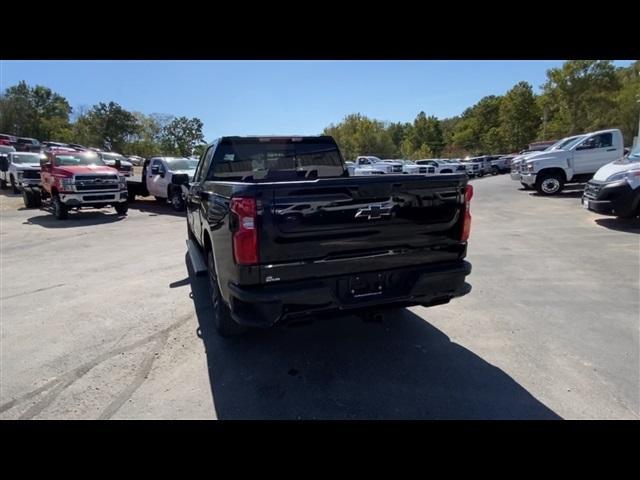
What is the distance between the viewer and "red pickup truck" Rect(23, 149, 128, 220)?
1178 cm

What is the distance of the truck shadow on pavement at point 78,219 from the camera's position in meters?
11.7

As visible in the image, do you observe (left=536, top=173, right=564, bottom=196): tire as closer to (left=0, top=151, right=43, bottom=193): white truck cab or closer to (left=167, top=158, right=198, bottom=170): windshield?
(left=167, top=158, right=198, bottom=170): windshield

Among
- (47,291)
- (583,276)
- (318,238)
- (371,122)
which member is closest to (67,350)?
(47,291)

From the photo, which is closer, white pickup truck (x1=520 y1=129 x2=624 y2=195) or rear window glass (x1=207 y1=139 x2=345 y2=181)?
rear window glass (x1=207 y1=139 x2=345 y2=181)

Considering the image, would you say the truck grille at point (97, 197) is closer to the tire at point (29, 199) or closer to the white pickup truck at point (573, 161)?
the tire at point (29, 199)

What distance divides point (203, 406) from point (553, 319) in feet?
12.2

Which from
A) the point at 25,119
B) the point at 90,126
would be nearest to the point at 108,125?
the point at 90,126

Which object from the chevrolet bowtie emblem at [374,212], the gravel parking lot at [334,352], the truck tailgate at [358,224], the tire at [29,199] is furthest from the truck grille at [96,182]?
the chevrolet bowtie emblem at [374,212]

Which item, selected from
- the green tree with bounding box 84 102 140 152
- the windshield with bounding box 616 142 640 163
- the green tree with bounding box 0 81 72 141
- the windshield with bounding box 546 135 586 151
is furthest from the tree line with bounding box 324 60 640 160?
the green tree with bounding box 0 81 72 141

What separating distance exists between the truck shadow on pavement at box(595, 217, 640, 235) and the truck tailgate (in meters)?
7.39

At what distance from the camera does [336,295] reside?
2871 mm

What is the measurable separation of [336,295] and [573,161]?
14590mm

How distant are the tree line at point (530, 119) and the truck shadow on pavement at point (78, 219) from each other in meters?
27.7
